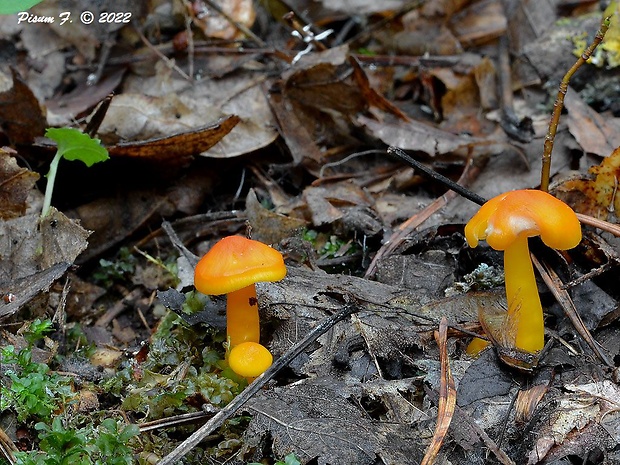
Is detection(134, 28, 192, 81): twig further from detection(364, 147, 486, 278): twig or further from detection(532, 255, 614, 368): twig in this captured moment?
detection(532, 255, 614, 368): twig

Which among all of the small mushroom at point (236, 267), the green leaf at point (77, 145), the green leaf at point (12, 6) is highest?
the green leaf at point (12, 6)

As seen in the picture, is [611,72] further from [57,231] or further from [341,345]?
[57,231]

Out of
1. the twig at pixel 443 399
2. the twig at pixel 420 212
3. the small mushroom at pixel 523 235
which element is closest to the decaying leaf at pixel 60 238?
the twig at pixel 420 212

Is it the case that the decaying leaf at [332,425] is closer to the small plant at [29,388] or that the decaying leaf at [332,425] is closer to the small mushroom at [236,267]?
the small mushroom at [236,267]

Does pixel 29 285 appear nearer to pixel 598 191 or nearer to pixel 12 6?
pixel 12 6

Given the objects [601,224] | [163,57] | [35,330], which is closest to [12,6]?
[35,330]

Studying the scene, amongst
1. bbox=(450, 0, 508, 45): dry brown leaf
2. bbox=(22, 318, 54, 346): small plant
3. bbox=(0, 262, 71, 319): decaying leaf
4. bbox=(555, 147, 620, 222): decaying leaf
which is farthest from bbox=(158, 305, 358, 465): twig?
bbox=(450, 0, 508, 45): dry brown leaf

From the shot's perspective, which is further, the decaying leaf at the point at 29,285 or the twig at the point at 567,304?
the decaying leaf at the point at 29,285
